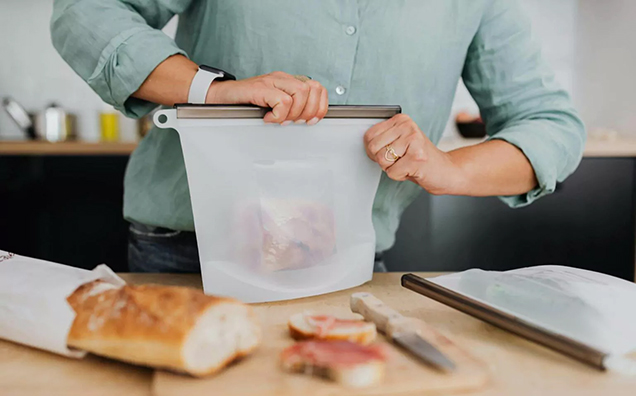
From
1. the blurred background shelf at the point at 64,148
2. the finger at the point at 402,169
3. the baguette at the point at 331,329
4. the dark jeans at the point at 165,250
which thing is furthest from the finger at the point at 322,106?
the blurred background shelf at the point at 64,148

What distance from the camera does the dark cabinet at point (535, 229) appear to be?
6.61ft

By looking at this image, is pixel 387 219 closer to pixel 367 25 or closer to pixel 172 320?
pixel 367 25

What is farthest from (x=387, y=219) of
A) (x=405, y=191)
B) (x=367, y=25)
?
(x=367, y=25)

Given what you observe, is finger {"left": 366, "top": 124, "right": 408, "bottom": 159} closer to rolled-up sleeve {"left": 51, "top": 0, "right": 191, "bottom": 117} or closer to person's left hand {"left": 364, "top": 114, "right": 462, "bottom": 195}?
person's left hand {"left": 364, "top": 114, "right": 462, "bottom": 195}

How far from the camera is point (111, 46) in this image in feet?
2.57

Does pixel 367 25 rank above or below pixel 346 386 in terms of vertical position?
above

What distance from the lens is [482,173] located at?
875 millimetres

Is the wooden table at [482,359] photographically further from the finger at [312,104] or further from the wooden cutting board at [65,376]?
the finger at [312,104]

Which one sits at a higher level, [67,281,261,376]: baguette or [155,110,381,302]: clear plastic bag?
[155,110,381,302]: clear plastic bag

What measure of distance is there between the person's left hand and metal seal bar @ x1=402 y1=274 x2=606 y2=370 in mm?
143

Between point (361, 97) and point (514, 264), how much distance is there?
1.30 m

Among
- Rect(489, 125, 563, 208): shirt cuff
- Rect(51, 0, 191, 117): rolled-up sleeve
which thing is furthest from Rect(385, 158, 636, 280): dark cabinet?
Rect(51, 0, 191, 117): rolled-up sleeve

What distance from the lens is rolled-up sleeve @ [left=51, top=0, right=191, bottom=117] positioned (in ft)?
2.55

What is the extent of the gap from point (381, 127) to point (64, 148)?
1.58 metres
